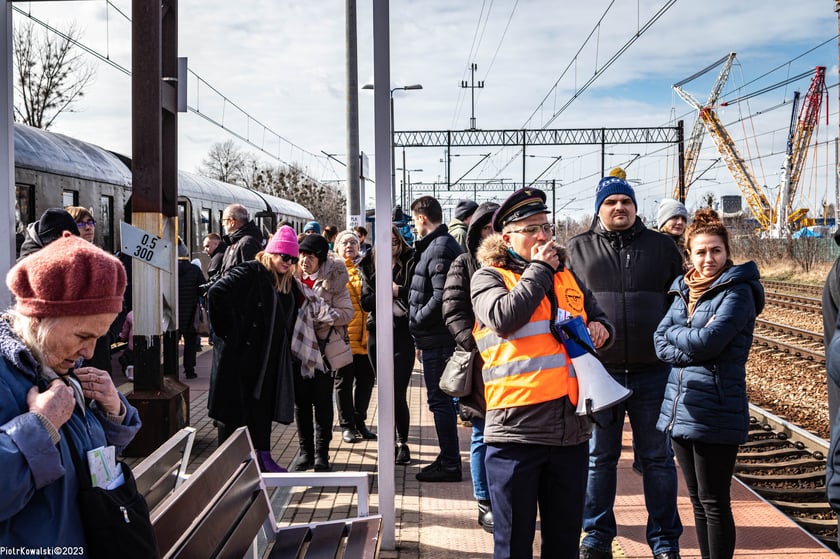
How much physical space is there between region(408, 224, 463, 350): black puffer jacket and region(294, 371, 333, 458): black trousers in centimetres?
80

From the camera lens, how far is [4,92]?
11.9 feet

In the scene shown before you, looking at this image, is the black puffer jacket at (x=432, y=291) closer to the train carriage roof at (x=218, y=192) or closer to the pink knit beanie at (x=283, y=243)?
the pink knit beanie at (x=283, y=243)

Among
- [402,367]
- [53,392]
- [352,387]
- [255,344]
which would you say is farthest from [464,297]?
[352,387]

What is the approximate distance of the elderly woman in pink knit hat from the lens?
1.83 m

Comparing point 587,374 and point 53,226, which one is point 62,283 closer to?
point 587,374

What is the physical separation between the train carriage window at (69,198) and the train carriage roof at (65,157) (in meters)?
0.25

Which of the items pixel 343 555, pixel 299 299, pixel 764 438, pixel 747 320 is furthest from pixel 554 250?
pixel 764 438

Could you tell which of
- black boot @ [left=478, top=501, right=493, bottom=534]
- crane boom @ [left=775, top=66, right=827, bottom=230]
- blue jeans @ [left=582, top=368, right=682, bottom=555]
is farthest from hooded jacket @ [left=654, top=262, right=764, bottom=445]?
crane boom @ [left=775, top=66, right=827, bottom=230]

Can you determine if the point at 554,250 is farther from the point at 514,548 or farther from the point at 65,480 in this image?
the point at 65,480

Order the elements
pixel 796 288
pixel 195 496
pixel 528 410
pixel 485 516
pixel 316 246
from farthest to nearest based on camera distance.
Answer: pixel 796 288, pixel 316 246, pixel 485 516, pixel 528 410, pixel 195 496

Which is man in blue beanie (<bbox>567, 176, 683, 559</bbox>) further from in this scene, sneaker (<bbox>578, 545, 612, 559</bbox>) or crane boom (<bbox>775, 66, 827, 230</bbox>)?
crane boom (<bbox>775, 66, 827, 230</bbox>)

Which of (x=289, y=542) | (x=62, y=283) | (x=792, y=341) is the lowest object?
(x=792, y=341)

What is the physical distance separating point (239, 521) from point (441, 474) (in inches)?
114

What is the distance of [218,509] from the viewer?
2.99 m
